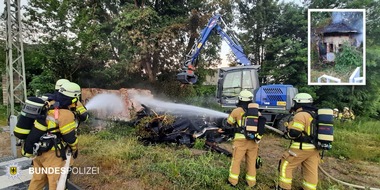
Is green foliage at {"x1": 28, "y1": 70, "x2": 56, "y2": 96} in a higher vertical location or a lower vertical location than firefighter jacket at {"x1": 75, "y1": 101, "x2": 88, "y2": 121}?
higher

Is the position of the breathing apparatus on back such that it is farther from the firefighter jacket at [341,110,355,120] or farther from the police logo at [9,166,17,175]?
the firefighter jacket at [341,110,355,120]

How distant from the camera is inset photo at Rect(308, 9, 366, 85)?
13.9 m

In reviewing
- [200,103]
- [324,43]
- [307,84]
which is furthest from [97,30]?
[324,43]

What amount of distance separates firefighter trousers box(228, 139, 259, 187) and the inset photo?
11932mm

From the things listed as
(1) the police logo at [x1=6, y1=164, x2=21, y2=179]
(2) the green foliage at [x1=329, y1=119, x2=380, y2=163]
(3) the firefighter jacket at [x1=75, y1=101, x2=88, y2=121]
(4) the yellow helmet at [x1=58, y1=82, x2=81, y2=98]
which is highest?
(4) the yellow helmet at [x1=58, y1=82, x2=81, y2=98]

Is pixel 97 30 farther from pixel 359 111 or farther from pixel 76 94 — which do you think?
pixel 359 111

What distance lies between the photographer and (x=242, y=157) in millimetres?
4055

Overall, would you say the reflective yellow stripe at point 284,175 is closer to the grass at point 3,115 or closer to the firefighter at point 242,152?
the firefighter at point 242,152

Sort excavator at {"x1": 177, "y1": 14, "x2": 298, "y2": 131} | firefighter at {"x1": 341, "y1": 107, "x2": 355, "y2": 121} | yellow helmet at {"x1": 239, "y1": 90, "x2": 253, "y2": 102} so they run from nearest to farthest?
yellow helmet at {"x1": 239, "y1": 90, "x2": 253, "y2": 102}, excavator at {"x1": 177, "y1": 14, "x2": 298, "y2": 131}, firefighter at {"x1": 341, "y1": 107, "x2": 355, "y2": 121}

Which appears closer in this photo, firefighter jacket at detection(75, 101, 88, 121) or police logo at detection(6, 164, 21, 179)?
firefighter jacket at detection(75, 101, 88, 121)

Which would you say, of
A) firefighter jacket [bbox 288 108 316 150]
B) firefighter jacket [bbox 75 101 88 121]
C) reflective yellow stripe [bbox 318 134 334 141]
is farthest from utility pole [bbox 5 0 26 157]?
reflective yellow stripe [bbox 318 134 334 141]

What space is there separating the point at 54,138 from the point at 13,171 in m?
2.62

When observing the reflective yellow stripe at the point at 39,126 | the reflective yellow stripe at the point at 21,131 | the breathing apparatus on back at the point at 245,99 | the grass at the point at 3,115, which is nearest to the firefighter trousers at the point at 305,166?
the breathing apparatus on back at the point at 245,99

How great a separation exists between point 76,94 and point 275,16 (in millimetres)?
15773
